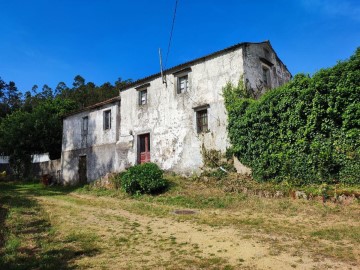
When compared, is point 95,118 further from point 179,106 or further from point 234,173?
point 234,173

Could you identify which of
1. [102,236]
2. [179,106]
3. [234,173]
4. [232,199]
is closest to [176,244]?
[102,236]

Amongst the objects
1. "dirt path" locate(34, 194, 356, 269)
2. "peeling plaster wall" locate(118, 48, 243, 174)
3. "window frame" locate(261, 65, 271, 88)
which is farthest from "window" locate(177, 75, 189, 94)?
"dirt path" locate(34, 194, 356, 269)

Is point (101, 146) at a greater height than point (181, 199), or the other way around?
point (101, 146)

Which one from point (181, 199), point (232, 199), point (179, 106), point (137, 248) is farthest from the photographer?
point (179, 106)

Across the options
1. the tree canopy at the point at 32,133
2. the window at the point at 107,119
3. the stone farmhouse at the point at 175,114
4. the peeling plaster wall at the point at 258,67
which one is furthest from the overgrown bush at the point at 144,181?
the tree canopy at the point at 32,133

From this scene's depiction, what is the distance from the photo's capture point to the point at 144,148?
68.1 feet

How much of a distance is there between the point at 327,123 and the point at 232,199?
4.73 metres

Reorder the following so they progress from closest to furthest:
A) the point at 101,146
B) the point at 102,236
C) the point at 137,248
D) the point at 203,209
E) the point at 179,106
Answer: the point at 137,248 < the point at 102,236 < the point at 203,209 < the point at 179,106 < the point at 101,146

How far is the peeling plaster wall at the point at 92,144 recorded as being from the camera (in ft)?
73.8

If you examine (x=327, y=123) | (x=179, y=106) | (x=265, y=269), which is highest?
(x=179, y=106)

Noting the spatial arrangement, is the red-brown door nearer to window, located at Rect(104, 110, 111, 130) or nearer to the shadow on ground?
window, located at Rect(104, 110, 111, 130)

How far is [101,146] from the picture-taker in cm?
2316

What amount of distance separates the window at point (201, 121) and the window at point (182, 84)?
77.3 inches

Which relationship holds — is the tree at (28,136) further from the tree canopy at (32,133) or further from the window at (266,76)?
the window at (266,76)
